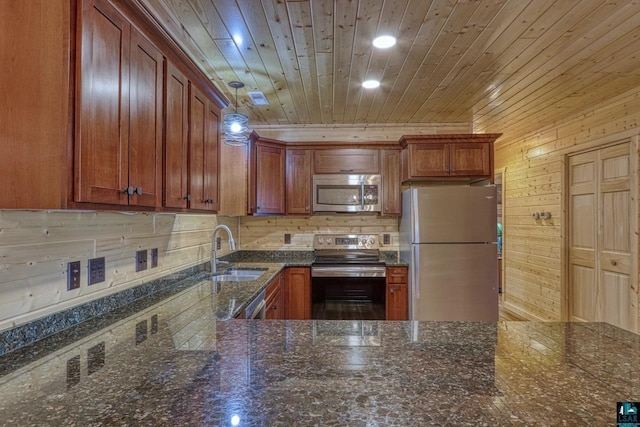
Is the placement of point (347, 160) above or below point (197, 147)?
above

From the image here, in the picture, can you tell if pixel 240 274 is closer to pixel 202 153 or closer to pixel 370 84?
pixel 202 153

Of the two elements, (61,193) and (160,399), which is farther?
(61,193)

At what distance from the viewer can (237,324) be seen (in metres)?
1.39

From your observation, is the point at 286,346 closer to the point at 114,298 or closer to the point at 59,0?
the point at 114,298

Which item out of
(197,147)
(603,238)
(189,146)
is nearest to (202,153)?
(197,147)

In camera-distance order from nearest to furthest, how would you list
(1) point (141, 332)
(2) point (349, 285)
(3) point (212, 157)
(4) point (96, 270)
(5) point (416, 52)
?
(1) point (141, 332)
(4) point (96, 270)
(3) point (212, 157)
(5) point (416, 52)
(2) point (349, 285)

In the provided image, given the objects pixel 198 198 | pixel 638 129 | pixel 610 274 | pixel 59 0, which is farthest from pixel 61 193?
pixel 610 274

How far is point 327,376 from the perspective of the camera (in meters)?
0.91

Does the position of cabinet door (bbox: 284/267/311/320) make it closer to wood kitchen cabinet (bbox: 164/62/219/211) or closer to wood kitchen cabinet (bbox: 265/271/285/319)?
wood kitchen cabinet (bbox: 265/271/285/319)

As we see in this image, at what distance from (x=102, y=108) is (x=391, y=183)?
3057 millimetres

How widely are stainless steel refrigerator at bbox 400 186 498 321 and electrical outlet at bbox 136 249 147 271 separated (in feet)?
7.48

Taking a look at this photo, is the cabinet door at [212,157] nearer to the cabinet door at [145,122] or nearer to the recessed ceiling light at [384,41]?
the cabinet door at [145,122]

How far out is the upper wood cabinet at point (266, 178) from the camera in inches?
143

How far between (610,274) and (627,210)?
2.16 ft
